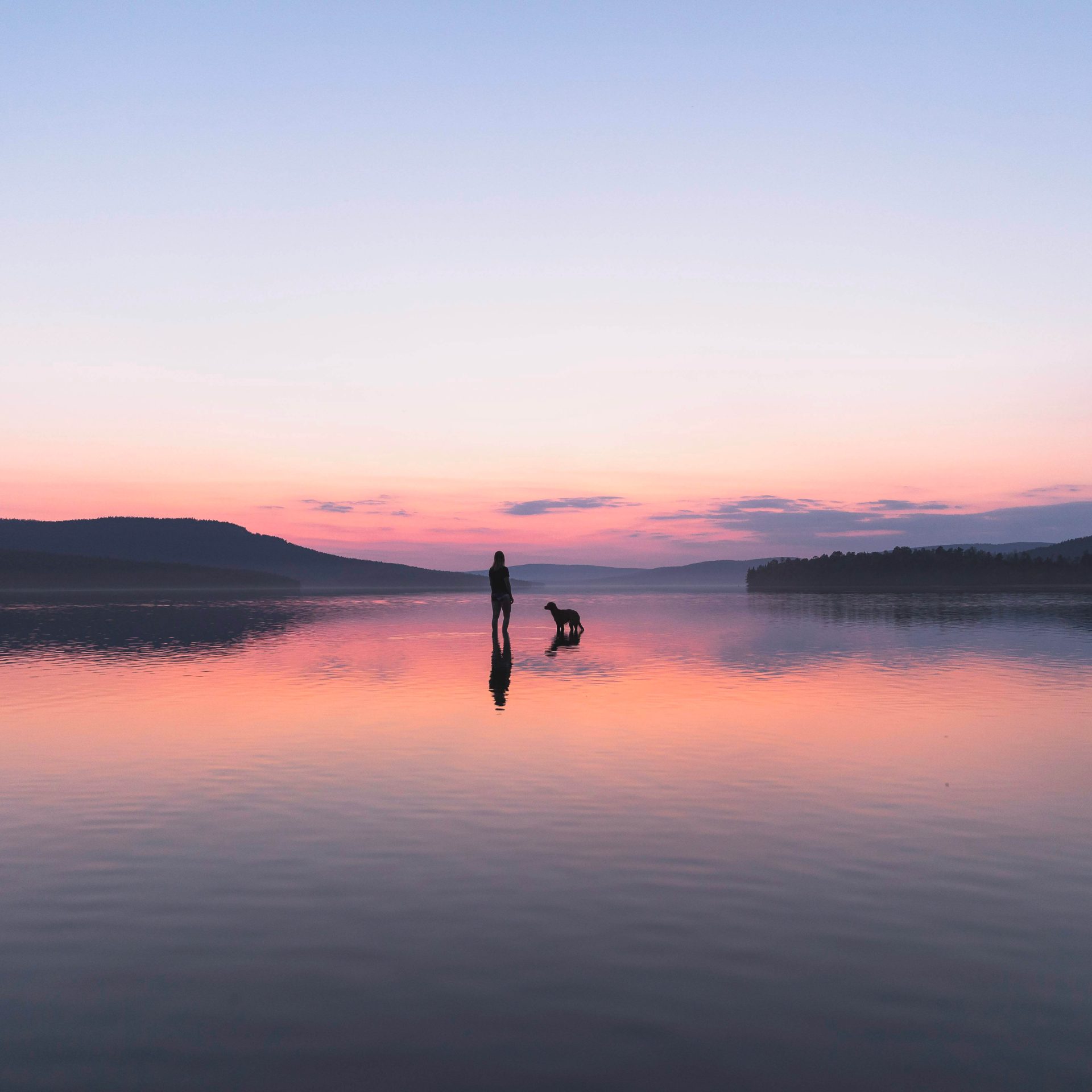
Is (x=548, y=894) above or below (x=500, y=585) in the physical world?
below

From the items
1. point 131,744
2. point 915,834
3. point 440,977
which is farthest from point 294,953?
point 131,744

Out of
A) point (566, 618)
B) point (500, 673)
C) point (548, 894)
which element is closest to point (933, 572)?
point (566, 618)

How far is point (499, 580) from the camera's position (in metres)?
29.5

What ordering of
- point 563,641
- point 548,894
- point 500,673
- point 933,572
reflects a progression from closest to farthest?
point 548,894 → point 500,673 → point 563,641 → point 933,572

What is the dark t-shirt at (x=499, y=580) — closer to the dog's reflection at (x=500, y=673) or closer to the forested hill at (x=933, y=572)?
the dog's reflection at (x=500, y=673)

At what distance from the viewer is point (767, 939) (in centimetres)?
611

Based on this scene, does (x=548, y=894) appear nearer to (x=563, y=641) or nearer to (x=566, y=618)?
(x=563, y=641)

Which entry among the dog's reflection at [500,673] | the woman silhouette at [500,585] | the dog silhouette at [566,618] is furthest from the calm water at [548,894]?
the dog silhouette at [566,618]

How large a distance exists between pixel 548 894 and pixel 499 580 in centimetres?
2264

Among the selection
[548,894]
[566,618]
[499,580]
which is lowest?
[548,894]

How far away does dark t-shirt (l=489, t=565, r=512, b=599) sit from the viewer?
2938 cm

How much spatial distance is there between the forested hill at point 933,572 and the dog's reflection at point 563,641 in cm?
11545

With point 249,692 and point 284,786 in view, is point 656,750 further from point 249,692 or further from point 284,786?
point 249,692

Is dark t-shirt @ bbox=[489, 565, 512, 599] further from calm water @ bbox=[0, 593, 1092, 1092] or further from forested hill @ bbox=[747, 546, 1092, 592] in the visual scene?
forested hill @ bbox=[747, 546, 1092, 592]
